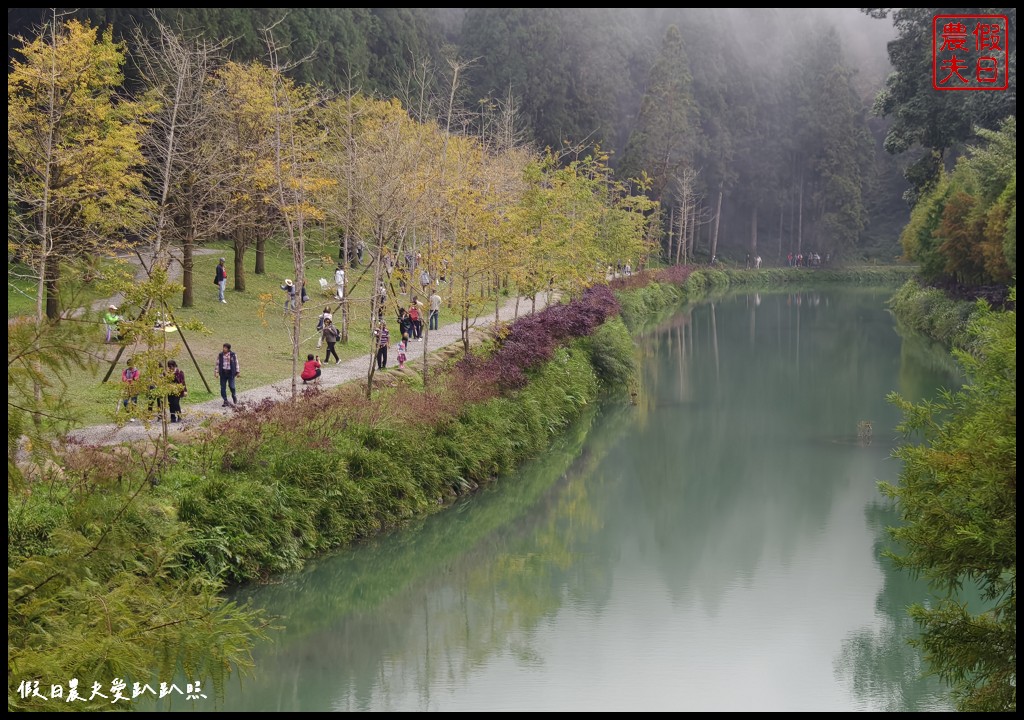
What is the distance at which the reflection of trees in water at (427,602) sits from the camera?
518 inches

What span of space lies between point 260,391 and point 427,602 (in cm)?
775

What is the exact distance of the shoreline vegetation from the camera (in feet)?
25.9

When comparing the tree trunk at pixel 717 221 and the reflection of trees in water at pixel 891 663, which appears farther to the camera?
the tree trunk at pixel 717 221

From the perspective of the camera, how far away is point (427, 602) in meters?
16.3

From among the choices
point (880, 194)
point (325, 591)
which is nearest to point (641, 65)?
point (880, 194)

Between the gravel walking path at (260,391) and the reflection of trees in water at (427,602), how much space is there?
A: 11.4 feet

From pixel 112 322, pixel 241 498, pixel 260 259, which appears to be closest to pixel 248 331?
pixel 260 259

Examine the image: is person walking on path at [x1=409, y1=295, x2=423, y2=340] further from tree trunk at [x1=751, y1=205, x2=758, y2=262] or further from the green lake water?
tree trunk at [x1=751, y1=205, x2=758, y2=262]

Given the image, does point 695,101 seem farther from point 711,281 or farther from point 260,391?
point 260,391

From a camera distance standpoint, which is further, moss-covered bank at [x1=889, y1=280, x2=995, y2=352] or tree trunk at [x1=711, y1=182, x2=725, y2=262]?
tree trunk at [x1=711, y1=182, x2=725, y2=262]

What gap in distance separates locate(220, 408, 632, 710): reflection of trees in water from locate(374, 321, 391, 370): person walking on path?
160 inches

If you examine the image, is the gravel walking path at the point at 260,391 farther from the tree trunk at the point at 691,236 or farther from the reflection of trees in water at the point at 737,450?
the tree trunk at the point at 691,236

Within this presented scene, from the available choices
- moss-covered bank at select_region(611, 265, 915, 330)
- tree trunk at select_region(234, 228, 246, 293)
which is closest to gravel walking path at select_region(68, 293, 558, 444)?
tree trunk at select_region(234, 228, 246, 293)

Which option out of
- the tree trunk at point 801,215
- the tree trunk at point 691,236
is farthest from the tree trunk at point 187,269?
the tree trunk at point 801,215
